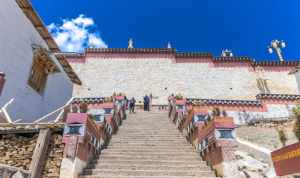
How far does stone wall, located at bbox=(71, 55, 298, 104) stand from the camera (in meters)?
21.0

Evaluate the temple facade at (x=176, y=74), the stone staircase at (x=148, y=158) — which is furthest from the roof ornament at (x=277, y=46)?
the stone staircase at (x=148, y=158)

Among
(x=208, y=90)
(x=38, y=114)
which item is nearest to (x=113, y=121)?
(x=38, y=114)

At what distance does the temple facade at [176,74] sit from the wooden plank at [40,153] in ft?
46.6

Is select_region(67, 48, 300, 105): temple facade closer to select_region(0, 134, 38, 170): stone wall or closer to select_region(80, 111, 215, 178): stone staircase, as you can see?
select_region(80, 111, 215, 178): stone staircase

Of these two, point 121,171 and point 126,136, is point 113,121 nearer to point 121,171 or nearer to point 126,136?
point 126,136

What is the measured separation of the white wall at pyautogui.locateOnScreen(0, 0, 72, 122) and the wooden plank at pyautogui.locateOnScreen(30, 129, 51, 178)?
3.62 meters

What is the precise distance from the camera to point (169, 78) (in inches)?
Answer: 853

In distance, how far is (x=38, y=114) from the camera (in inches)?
454

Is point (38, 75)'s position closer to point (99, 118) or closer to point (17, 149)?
point (99, 118)

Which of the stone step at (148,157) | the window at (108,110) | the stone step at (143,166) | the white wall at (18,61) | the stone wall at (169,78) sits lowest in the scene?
the stone step at (143,166)

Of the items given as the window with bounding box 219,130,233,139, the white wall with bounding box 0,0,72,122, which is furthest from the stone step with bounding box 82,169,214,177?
the white wall with bounding box 0,0,72,122

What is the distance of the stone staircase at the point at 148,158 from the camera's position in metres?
6.12

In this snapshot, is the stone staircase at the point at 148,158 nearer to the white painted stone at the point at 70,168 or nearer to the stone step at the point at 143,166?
the stone step at the point at 143,166

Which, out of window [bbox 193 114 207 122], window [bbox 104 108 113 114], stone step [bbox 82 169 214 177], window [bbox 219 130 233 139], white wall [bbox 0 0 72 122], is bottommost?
stone step [bbox 82 169 214 177]
